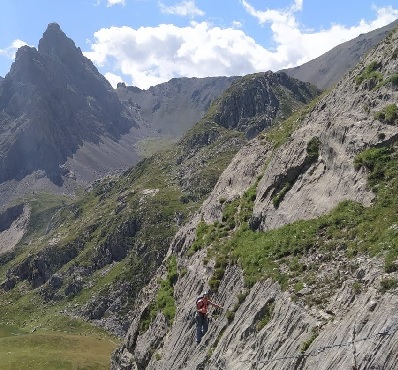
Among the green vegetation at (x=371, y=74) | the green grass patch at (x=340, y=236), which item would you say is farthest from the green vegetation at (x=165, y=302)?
the green vegetation at (x=371, y=74)

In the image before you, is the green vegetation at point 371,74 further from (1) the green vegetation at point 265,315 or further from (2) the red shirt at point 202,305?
(2) the red shirt at point 202,305

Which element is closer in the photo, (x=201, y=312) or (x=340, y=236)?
(x=340, y=236)

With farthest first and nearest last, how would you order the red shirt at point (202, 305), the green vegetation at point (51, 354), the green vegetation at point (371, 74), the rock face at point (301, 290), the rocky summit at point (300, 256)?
the green vegetation at point (51, 354) < the green vegetation at point (371, 74) < the red shirt at point (202, 305) < the rocky summit at point (300, 256) < the rock face at point (301, 290)

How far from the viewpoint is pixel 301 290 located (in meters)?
25.3

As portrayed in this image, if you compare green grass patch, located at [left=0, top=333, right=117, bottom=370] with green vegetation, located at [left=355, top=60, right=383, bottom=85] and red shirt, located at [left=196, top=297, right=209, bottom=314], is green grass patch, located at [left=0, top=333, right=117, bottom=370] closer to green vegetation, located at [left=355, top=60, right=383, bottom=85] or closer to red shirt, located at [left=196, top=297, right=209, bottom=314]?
red shirt, located at [left=196, top=297, right=209, bottom=314]

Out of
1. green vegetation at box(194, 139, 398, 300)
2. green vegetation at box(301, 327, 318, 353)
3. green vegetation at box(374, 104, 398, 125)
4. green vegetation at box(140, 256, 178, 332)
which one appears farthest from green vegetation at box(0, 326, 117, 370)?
green vegetation at box(301, 327, 318, 353)

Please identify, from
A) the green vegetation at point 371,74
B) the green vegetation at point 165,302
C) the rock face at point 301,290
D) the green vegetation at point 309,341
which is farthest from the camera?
A: the green vegetation at point 165,302

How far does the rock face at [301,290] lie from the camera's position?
20359mm

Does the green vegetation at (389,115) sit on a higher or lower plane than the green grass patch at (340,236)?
higher

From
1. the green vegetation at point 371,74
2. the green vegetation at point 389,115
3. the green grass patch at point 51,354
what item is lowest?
the green grass patch at point 51,354

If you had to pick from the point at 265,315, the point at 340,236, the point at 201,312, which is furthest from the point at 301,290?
the point at 201,312

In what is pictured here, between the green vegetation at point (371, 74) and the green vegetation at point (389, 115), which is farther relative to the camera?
the green vegetation at point (371, 74)

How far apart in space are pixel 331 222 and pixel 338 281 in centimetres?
611

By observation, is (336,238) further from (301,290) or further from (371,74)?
(371,74)
